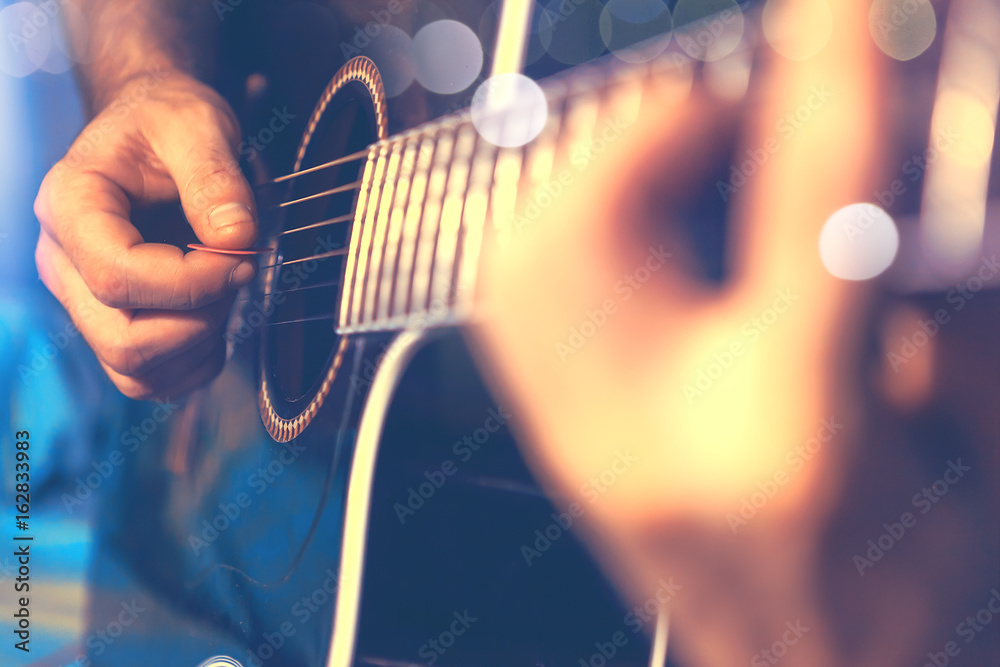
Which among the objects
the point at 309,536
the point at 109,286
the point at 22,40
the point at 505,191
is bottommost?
the point at 309,536

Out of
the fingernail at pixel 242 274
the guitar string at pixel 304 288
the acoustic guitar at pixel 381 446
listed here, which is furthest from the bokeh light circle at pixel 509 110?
the fingernail at pixel 242 274

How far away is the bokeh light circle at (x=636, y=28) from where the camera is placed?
409mm

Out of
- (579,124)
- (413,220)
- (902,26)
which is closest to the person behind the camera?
(902,26)

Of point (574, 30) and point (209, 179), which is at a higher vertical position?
point (574, 30)

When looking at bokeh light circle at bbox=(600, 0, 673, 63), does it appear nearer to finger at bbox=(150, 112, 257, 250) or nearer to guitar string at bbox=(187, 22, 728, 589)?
guitar string at bbox=(187, 22, 728, 589)

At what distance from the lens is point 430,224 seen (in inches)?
20.3

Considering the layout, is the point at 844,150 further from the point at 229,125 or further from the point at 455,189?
the point at 229,125

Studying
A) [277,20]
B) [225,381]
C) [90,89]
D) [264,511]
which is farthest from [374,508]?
[90,89]

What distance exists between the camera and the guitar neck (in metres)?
0.41

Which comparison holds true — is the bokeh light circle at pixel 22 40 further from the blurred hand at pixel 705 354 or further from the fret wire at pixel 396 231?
the blurred hand at pixel 705 354

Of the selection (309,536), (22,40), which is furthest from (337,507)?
(22,40)

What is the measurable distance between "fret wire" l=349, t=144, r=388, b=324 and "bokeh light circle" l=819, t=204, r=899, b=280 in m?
0.38

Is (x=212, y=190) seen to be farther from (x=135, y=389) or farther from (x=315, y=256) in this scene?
(x=135, y=389)

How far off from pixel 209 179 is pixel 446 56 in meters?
0.31
